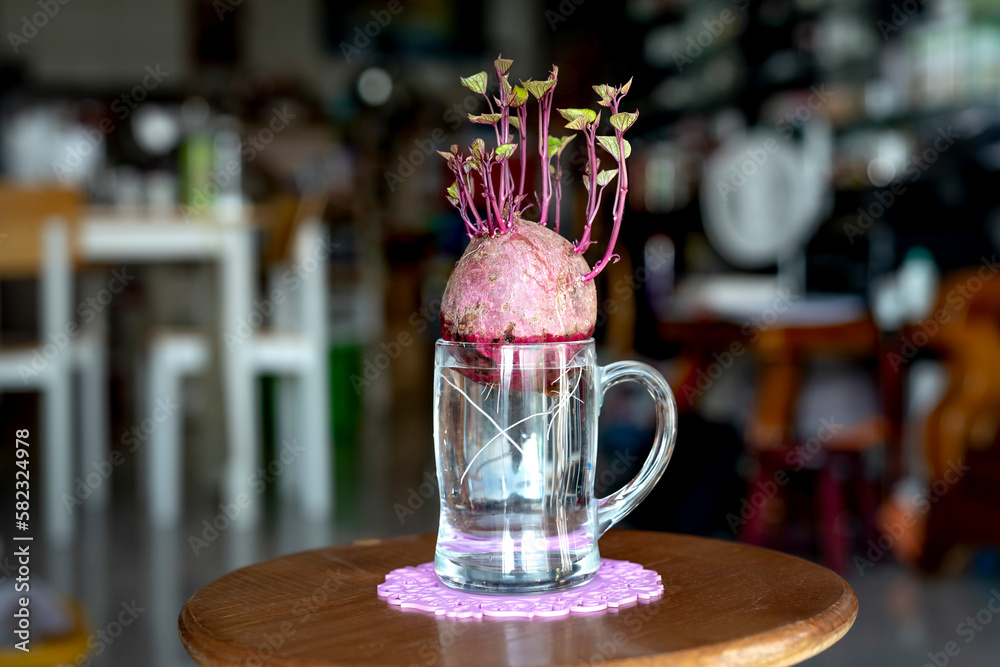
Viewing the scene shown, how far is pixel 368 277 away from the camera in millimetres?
5629

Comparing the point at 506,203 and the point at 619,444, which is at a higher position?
the point at 506,203

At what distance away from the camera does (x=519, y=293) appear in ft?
2.32

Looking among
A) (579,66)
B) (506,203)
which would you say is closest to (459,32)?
(579,66)

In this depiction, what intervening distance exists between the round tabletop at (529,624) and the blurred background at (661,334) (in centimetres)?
62

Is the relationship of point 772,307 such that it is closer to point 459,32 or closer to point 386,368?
point 386,368

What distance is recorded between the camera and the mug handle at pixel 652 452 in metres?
0.76

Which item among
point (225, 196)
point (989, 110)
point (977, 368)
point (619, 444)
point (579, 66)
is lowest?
point (619, 444)

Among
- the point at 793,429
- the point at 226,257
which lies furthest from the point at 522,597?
the point at 226,257

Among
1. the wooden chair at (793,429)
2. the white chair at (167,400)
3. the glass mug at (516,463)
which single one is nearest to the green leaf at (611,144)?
the glass mug at (516,463)

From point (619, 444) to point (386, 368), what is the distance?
2.76 metres

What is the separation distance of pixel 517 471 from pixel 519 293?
12 cm

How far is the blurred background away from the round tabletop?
0.62 meters

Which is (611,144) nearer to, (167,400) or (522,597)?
(522,597)

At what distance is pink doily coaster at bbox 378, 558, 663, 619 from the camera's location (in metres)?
0.66
